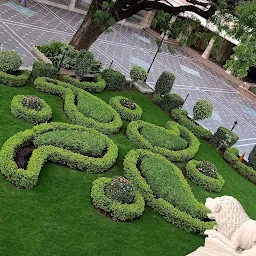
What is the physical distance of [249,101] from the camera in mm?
28406

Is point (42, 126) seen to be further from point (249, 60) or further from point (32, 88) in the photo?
Answer: point (249, 60)

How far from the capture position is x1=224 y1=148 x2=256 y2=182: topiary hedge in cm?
1540

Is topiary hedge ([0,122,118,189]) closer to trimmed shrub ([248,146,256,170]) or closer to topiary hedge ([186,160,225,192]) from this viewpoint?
topiary hedge ([186,160,225,192])

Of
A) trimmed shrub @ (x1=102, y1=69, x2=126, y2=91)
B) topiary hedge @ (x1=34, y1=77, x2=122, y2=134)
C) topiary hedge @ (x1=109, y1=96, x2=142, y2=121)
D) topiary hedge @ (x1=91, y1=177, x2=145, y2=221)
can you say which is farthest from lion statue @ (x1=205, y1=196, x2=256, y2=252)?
trimmed shrub @ (x1=102, y1=69, x2=126, y2=91)

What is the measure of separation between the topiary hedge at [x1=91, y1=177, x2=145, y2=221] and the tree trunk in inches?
376

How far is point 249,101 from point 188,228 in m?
20.0

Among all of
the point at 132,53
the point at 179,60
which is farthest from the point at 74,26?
the point at 179,60

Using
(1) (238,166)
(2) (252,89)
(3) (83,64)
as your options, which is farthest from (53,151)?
(2) (252,89)

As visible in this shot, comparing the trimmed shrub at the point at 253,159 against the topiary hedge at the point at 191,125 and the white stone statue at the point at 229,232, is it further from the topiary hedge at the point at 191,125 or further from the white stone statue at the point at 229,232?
the white stone statue at the point at 229,232

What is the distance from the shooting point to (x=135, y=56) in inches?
977

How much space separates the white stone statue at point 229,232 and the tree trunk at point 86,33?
13.8 meters

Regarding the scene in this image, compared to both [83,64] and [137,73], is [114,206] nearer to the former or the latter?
[83,64]

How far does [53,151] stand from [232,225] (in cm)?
659

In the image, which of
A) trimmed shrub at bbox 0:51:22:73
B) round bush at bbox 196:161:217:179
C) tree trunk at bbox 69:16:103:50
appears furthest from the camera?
tree trunk at bbox 69:16:103:50
